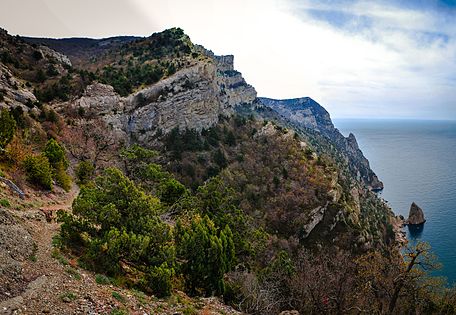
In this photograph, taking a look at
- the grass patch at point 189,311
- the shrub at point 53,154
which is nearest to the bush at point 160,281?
the grass patch at point 189,311

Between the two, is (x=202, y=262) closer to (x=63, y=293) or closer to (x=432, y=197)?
(x=63, y=293)

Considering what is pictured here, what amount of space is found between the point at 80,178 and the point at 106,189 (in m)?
18.9

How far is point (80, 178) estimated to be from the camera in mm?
36469

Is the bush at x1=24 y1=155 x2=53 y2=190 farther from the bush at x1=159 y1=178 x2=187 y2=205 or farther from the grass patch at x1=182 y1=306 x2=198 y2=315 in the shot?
the grass patch at x1=182 y1=306 x2=198 y2=315

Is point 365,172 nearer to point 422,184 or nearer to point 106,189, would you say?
point 422,184

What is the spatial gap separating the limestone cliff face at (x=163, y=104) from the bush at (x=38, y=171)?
118ft

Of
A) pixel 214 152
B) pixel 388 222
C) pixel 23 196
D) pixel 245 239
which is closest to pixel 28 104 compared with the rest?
pixel 23 196

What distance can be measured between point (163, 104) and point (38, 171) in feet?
177

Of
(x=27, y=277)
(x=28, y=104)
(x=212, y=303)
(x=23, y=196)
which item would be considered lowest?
(x=212, y=303)

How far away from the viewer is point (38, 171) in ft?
83.0

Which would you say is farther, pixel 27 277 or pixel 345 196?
pixel 345 196

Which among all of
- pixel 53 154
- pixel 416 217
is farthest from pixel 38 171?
pixel 416 217

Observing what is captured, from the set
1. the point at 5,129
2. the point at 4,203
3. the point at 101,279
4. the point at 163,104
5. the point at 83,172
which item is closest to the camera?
the point at 101,279

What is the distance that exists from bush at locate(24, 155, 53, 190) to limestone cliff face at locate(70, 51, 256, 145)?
3596 centimetres
